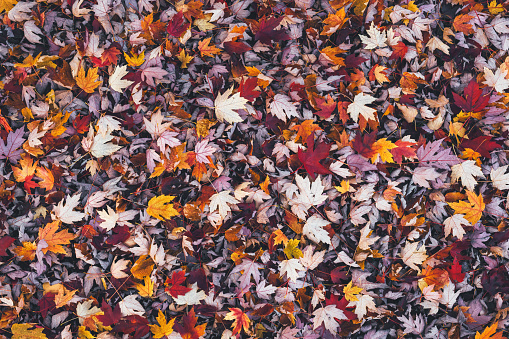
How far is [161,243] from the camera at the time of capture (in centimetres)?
155

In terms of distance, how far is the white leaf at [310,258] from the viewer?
60.7 inches

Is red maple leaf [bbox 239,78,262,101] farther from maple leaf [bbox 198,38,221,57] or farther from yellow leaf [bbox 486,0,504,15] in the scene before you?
yellow leaf [bbox 486,0,504,15]

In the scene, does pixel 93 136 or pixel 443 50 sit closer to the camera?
pixel 93 136

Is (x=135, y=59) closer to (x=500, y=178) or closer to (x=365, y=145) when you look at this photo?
(x=365, y=145)

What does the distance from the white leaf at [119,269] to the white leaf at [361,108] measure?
140 cm

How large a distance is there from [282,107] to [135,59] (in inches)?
31.7

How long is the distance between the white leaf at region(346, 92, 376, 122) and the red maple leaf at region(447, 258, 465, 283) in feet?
2.87

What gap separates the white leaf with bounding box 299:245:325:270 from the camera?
5.06 ft

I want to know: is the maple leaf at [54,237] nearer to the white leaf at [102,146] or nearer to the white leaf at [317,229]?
the white leaf at [102,146]

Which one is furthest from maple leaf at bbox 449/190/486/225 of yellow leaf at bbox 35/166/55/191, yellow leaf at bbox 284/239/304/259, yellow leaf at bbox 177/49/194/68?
yellow leaf at bbox 35/166/55/191

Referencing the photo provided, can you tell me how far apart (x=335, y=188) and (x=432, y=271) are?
67 cm

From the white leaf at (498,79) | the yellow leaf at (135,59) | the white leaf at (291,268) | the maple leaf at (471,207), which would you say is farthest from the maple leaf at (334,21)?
the white leaf at (291,268)

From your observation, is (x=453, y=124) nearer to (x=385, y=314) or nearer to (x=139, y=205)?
(x=385, y=314)

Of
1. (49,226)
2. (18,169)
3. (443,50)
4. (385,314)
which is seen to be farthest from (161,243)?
(443,50)
